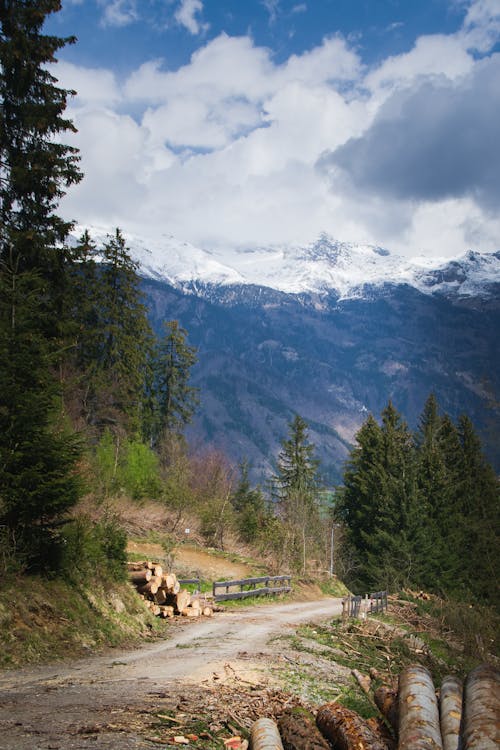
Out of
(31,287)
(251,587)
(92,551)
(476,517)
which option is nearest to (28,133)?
(31,287)

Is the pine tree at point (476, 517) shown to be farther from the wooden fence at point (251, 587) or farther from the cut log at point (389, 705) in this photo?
the cut log at point (389, 705)

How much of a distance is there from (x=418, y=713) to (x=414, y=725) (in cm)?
32

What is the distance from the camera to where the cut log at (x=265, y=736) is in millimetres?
6109

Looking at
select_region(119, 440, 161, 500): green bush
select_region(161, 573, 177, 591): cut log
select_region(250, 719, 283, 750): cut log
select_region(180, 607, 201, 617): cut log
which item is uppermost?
select_region(119, 440, 161, 500): green bush

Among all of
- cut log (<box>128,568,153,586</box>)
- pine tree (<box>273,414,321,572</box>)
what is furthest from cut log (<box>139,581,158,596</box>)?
pine tree (<box>273,414,321,572</box>)

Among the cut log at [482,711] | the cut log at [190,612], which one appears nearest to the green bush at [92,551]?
the cut log at [190,612]

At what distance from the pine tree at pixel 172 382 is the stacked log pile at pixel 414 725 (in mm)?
45894

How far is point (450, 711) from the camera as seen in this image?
24.5 ft

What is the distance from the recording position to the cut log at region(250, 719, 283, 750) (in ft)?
20.0

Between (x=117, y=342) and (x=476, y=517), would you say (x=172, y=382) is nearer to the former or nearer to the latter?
(x=117, y=342)

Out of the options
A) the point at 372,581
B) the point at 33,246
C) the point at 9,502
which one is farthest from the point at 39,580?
the point at 372,581

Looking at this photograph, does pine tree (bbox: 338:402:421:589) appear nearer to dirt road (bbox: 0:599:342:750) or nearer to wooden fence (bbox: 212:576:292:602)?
wooden fence (bbox: 212:576:292:602)

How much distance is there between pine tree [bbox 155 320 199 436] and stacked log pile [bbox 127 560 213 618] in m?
34.6

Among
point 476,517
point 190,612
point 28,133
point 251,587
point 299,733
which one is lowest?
point 251,587
